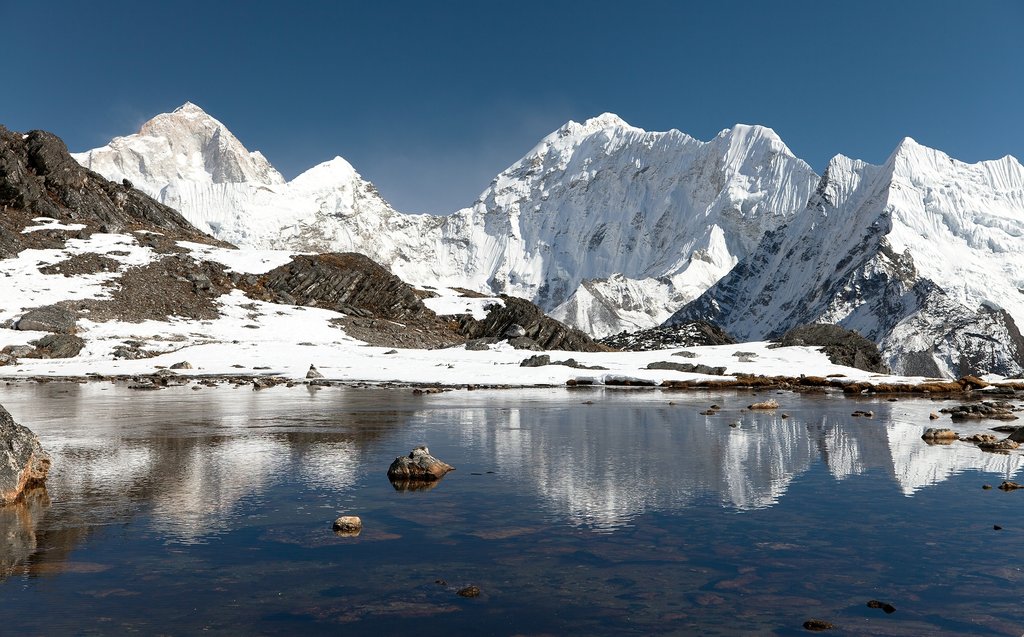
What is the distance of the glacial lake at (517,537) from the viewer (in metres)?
8.05

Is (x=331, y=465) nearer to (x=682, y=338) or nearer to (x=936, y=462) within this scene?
(x=936, y=462)

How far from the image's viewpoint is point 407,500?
44.1 feet

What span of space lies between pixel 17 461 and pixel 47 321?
5908cm

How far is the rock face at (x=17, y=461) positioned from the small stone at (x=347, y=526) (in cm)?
604

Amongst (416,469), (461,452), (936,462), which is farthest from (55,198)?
(936,462)

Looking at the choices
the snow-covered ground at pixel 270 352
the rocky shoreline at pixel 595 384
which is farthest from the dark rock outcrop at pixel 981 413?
the snow-covered ground at pixel 270 352

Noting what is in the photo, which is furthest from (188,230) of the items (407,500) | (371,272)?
(407,500)

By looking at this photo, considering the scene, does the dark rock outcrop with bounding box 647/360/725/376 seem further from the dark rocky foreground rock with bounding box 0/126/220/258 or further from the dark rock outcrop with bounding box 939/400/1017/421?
the dark rocky foreground rock with bounding box 0/126/220/258

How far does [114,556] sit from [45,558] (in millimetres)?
854

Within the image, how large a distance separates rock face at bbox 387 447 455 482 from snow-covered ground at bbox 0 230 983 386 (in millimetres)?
29586

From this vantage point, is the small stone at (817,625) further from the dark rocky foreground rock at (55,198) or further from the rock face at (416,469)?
the dark rocky foreground rock at (55,198)

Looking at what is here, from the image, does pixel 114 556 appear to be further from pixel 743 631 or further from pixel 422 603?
pixel 743 631

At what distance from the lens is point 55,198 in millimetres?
97875

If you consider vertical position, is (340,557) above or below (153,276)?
below
